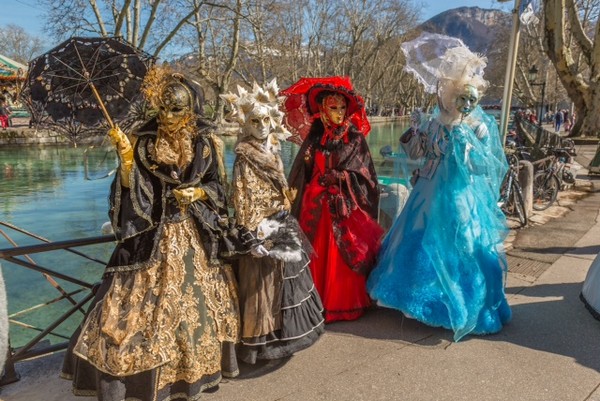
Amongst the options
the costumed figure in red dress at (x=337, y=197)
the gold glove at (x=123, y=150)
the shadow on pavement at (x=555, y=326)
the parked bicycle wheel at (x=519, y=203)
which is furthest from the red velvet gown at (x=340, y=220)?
the parked bicycle wheel at (x=519, y=203)

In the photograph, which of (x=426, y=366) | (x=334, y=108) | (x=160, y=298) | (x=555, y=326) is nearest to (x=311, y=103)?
(x=334, y=108)

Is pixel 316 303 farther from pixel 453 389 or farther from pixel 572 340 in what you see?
pixel 572 340

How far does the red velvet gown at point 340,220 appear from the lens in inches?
141

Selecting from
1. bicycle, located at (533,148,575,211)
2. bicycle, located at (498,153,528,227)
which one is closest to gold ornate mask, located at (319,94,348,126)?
bicycle, located at (498,153,528,227)

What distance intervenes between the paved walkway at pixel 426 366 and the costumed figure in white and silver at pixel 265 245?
0.23 metres

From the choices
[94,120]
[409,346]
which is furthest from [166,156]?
[409,346]

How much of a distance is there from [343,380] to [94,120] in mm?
2233

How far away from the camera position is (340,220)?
3615 mm

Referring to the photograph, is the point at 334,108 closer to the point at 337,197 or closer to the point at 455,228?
the point at 337,197

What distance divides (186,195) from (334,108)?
1.54m

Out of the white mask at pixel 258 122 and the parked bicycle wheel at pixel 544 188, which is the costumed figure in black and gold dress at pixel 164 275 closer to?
the white mask at pixel 258 122

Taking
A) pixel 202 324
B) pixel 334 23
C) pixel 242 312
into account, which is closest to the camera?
pixel 202 324

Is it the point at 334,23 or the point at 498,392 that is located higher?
the point at 334,23

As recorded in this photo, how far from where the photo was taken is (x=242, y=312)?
9.34ft
